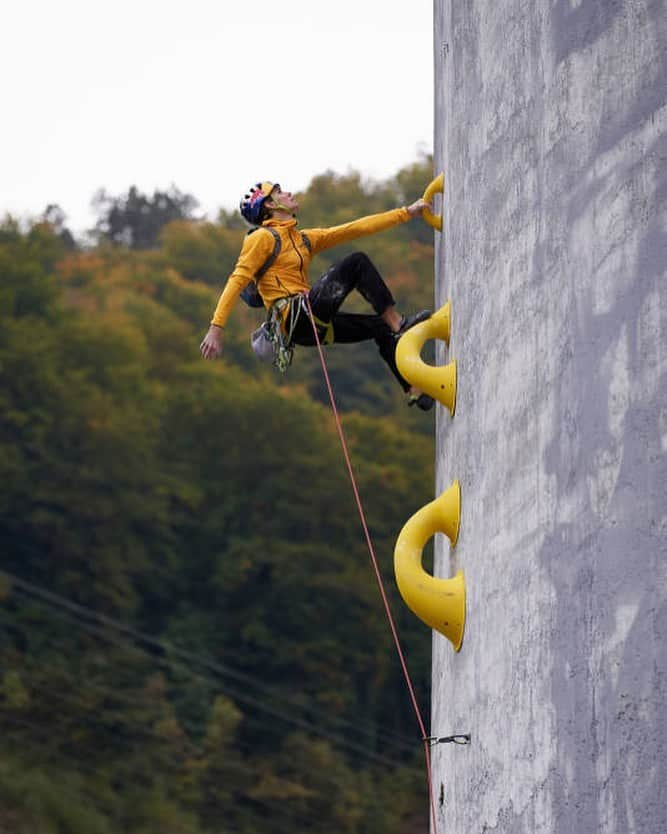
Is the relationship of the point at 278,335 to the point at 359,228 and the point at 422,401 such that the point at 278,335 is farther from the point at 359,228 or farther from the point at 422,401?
the point at 422,401

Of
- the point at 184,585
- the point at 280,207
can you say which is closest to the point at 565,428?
the point at 280,207

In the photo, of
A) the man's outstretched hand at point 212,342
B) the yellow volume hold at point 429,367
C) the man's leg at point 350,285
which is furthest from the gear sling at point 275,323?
the yellow volume hold at point 429,367

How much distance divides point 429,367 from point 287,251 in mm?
2914

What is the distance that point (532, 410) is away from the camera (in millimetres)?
4781

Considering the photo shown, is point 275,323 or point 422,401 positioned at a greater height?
point 275,323

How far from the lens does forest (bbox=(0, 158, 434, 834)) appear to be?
142ft

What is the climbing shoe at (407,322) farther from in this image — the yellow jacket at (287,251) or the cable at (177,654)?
the cable at (177,654)

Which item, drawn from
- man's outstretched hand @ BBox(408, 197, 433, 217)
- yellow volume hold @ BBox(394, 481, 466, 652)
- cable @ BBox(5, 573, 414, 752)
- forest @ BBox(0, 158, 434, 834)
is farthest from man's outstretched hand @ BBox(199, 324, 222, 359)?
cable @ BBox(5, 573, 414, 752)

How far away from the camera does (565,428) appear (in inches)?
178

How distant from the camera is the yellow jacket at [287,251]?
8.78 meters

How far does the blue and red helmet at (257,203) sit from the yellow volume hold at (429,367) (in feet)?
8.51

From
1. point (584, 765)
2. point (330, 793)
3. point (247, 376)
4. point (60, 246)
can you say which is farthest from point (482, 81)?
point (60, 246)

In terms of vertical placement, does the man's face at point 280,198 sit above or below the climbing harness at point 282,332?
above

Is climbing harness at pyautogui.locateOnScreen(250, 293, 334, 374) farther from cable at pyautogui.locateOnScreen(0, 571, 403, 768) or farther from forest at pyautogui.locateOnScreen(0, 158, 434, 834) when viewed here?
cable at pyautogui.locateOnScreen(0, 571, 403, 768)
